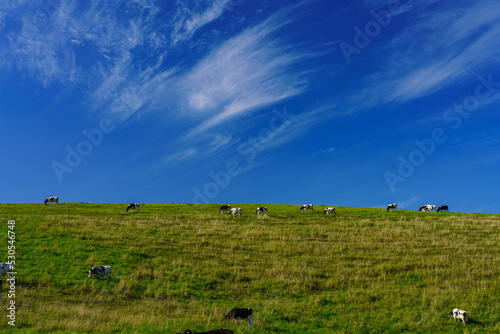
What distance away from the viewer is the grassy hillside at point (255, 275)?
1733cm

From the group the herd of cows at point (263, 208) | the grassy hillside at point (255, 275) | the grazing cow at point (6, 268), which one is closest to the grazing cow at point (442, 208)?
the herd of cows at point (263, 208)

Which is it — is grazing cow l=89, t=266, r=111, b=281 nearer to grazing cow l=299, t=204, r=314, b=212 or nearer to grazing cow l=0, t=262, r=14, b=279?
grazing cow l=0, t=262, r=14, b=279

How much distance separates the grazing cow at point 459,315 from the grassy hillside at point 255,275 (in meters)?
0.38

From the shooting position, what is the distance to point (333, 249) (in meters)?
34.0

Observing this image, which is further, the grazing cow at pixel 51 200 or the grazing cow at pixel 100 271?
the grazing cow at pixel 51 200

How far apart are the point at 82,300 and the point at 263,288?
1174 centimetres

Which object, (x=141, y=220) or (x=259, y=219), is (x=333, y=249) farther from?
(x=141, y=220)

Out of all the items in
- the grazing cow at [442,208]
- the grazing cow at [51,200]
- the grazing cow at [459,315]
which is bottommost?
the grazing cow at [459,315]

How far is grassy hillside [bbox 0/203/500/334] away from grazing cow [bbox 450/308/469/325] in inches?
15.0

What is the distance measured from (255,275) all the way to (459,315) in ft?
44.9

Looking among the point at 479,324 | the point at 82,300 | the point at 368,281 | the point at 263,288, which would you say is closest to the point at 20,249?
the point at 82,300

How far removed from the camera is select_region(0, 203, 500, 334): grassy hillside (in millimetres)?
17328

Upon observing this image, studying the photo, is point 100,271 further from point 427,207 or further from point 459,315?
point 427,207

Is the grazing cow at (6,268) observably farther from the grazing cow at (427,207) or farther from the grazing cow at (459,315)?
the grazing cow at (427,207)
